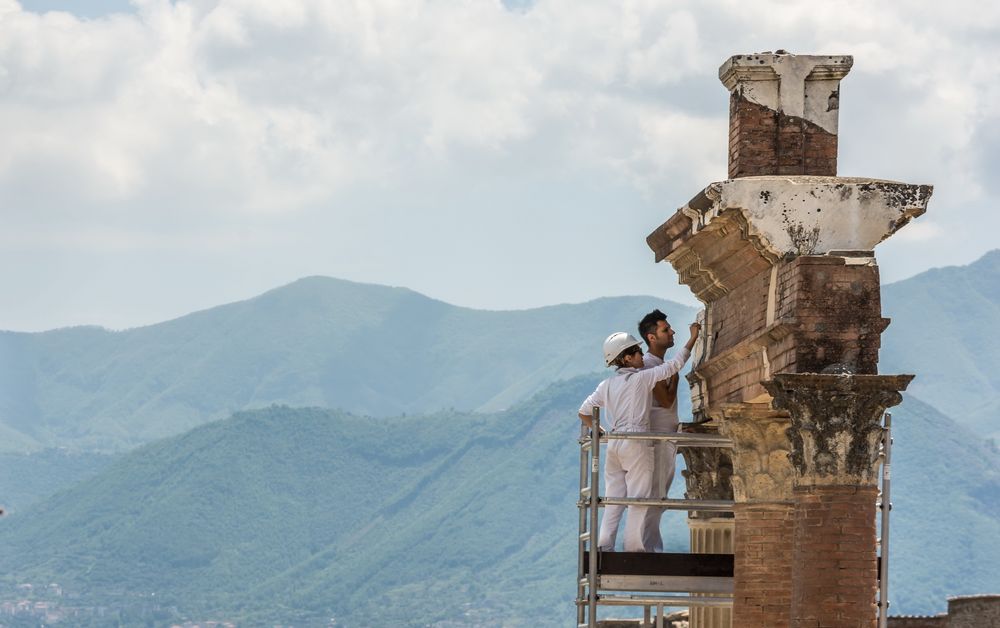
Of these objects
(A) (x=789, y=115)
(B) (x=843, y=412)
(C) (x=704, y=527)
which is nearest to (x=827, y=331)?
(B) (x=843, y=412)

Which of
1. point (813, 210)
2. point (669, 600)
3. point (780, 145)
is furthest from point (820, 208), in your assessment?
point (669, 600)

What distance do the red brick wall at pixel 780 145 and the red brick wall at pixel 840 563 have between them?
10.6 feet

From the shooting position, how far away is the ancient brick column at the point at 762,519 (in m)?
16.6

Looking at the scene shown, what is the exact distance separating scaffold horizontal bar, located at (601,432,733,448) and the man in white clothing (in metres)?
0.49

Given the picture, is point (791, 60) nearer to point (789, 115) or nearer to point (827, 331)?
point (789, 115)

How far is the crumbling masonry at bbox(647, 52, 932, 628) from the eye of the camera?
15047mm

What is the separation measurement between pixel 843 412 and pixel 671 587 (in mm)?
2894

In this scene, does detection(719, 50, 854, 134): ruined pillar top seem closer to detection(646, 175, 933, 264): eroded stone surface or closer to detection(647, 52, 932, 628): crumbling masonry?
detection(647, 52, 932, 628): crumbling masonry

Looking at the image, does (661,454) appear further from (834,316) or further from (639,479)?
(834,316)

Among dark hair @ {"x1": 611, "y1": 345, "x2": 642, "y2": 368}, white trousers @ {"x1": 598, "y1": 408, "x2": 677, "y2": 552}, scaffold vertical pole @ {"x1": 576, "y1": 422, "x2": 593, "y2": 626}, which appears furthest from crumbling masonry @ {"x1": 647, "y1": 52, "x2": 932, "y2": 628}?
scaffold vertical pole @ {"x1": 576, "y1": 422, "x2": 593, "y2": 626}

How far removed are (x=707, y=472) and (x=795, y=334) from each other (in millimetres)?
4633

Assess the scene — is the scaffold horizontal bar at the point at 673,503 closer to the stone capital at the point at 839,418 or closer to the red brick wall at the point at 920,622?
the stone capital at the point at 839,418

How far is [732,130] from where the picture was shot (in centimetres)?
1789

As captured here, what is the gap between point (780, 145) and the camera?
17.5 meters
